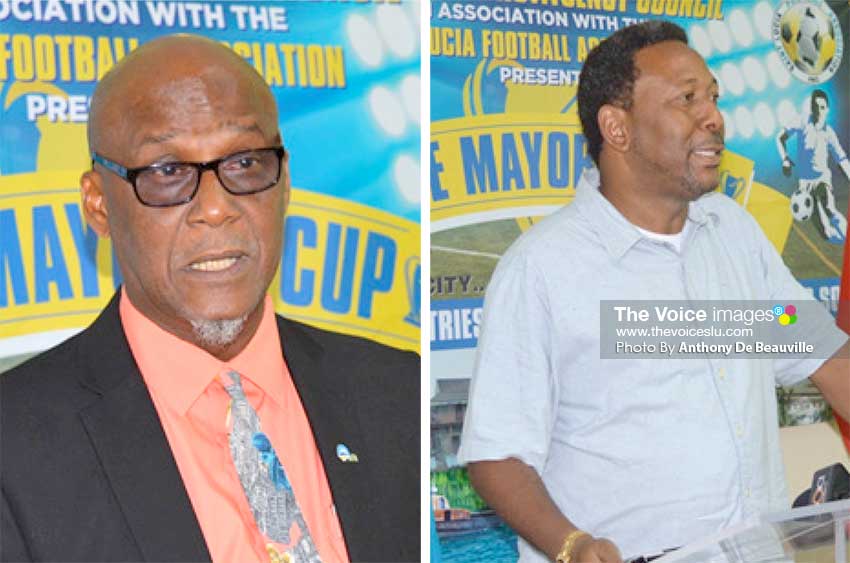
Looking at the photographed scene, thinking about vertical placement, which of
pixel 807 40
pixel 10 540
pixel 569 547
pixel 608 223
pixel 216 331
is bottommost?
pixel 569 547

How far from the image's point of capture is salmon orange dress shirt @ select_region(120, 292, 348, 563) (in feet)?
7.62

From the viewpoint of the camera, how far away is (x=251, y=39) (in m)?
2.88

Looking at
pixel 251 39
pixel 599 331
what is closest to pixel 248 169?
pixel 251 39

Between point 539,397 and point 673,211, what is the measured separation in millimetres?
627

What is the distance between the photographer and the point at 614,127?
2994 millimetres

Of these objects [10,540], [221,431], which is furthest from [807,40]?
[10,540]

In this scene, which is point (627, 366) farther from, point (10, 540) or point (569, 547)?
point (10, 540)

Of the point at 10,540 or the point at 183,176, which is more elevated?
the point at 183,176

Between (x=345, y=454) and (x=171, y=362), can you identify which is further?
(x=345, y=454)

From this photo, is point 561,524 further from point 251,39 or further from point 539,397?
point 251,39

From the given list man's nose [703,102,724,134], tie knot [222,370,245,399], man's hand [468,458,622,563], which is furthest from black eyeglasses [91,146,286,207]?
man's nose [703,102,724,134]

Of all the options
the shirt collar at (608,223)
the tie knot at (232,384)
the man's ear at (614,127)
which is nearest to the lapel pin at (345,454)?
the tie knot at (232,384)

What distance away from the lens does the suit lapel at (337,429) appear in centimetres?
244

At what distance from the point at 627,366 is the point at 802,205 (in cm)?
87
